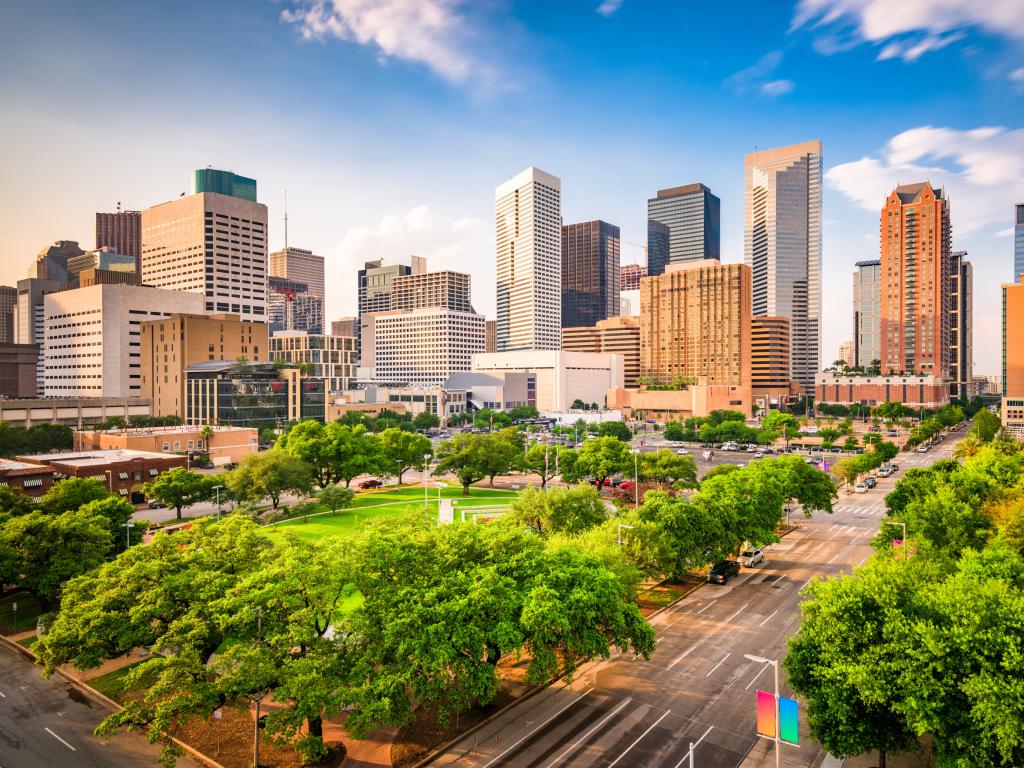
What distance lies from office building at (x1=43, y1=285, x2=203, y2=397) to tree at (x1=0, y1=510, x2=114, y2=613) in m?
155

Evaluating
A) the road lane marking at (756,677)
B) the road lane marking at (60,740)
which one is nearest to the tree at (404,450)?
the road lane marking at (60,740)

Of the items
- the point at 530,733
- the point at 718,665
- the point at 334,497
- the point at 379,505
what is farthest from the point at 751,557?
the point at 379,505

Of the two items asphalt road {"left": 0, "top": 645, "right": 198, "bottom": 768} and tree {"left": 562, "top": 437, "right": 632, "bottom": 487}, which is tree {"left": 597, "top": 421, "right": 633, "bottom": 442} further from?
asphalt road {"left": 0, "top": 645, "right": 198, "bottom": 768}

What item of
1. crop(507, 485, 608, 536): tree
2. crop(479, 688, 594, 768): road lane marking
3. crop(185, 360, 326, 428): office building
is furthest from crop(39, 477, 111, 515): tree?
crop(185, 360, 326, 428): office building

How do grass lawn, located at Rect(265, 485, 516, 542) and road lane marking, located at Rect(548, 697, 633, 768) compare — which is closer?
road lane marking, located at Rect(548, 697, 633, 768)

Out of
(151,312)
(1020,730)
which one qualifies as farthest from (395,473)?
(151,312)

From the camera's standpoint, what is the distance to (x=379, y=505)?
82000 millimetres

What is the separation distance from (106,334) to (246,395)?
71750 millimetres

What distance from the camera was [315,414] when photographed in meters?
157

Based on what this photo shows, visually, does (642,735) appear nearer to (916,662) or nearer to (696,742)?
(696,742)

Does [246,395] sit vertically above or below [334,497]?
above

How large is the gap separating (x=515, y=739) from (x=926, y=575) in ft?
67.9

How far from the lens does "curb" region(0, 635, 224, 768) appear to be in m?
28.7

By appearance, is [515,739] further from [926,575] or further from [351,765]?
→ [926,575]
